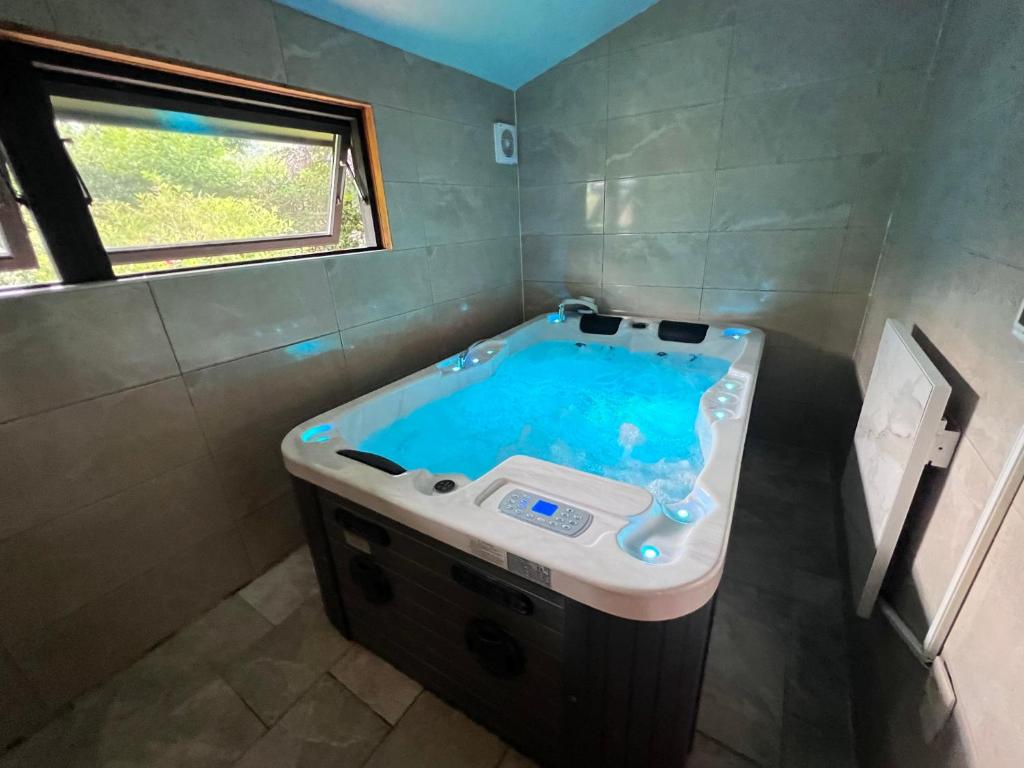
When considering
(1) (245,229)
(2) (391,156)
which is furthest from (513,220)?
(1) (245,229)

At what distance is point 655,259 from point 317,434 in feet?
6.11

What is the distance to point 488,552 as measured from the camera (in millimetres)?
821

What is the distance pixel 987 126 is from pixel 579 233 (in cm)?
161

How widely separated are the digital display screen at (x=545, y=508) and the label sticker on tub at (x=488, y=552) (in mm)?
121

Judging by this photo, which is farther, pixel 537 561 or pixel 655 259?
pixel 655 259

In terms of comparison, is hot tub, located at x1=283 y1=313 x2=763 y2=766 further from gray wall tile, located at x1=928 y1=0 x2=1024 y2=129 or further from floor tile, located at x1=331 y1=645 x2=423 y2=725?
gray wall tile, located at x1=928 y1=0 x2=1024 y2=129

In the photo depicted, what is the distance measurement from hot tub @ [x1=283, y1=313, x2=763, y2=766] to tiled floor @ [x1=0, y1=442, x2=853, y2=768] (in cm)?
10

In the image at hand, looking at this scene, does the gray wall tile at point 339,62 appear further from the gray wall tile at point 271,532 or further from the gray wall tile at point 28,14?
the gray wall tile at point 271,532

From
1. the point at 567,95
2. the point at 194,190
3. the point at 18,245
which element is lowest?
the point at 18,245

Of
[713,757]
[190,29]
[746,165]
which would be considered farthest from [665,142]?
[713,757]

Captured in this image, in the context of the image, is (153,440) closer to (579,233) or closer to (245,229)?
(245,229)

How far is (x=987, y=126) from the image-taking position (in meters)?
0.99

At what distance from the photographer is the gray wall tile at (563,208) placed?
230 cm

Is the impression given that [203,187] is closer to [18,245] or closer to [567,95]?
[18,245]
